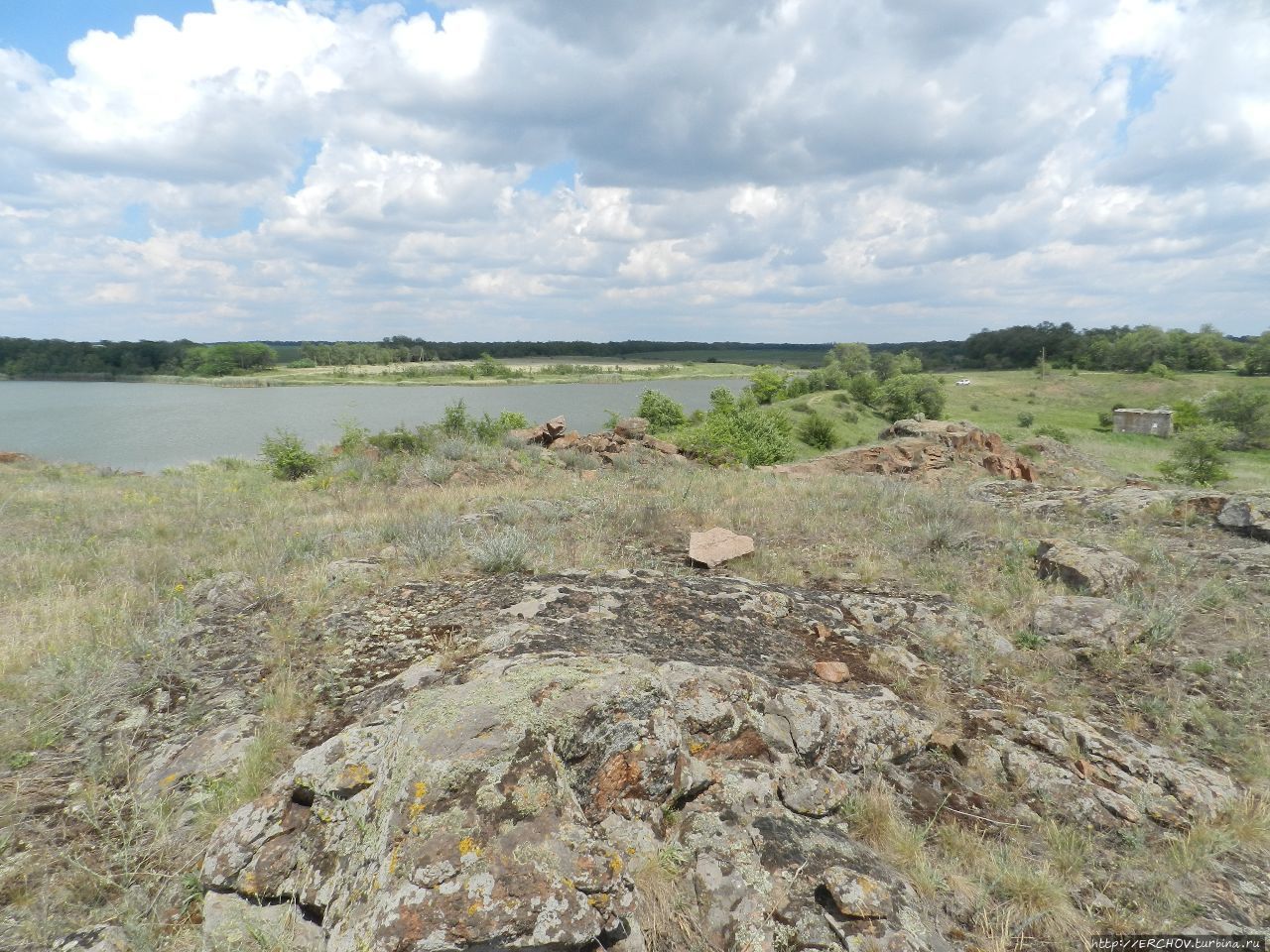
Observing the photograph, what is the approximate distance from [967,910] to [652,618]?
9.29ft

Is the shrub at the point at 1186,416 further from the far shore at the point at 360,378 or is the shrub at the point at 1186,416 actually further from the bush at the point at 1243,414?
the far shore at the point at 360,378

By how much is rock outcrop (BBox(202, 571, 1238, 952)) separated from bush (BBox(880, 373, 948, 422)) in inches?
1981

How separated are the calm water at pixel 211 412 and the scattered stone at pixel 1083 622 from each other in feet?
83.9

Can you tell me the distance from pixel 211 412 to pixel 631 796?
58418 mm

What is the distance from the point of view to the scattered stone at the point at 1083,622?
534 cm

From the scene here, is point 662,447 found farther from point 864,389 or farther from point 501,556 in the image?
point 864,389

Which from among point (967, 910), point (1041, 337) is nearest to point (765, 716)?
point (967, 910)

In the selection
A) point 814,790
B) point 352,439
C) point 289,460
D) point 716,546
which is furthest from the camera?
point 352,439

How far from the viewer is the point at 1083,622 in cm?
552

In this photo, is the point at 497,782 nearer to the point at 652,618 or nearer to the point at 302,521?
the point at 652,618

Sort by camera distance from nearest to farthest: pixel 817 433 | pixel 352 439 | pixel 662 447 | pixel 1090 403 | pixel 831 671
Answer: pixel 831 671 → pixel 352 439 → pixel 662 447 → pixel 817 433 → pixel 1090 403

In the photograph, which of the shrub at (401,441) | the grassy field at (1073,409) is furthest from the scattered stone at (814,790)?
the grassy field at (1073,409)

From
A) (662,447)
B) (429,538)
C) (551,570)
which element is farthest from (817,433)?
(551,570)

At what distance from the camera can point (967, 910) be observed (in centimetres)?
275
